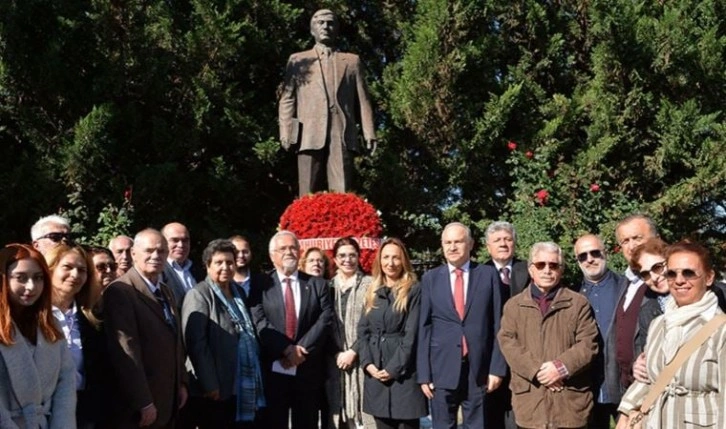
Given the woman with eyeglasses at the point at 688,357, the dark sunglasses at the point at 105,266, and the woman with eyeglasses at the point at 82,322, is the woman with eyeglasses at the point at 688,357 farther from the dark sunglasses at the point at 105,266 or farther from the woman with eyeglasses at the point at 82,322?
the dark sunglasses at the point at 105,266

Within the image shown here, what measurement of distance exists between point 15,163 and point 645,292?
7.37 m

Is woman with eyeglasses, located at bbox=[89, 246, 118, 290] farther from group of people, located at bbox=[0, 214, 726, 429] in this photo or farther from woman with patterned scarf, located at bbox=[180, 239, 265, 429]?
woman with patterned scarf, located at bbox=[180, 239, 265, 429]

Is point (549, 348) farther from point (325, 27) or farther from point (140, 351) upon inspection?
point (325, 27)

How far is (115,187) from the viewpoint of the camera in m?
9.45

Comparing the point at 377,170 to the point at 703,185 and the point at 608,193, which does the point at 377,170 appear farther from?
the point at 703,185

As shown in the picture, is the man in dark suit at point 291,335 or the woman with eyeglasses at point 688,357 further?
the man in dark suit at point 291,335

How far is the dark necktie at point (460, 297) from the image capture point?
17.0 feet

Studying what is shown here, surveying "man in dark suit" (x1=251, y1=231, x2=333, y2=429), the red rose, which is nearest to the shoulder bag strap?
"man in dark suit" (x1=251, y1=231, x2=333, y2=429)

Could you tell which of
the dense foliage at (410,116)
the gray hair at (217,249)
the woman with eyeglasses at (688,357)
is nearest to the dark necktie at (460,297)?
the gray hair at (217,249)

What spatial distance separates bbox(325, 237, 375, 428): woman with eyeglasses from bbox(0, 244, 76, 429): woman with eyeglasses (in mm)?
2364

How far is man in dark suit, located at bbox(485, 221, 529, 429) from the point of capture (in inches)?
210

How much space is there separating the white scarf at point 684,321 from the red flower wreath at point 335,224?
3.94 metres

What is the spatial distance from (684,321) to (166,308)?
260 cm

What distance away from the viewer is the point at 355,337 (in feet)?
18.5
